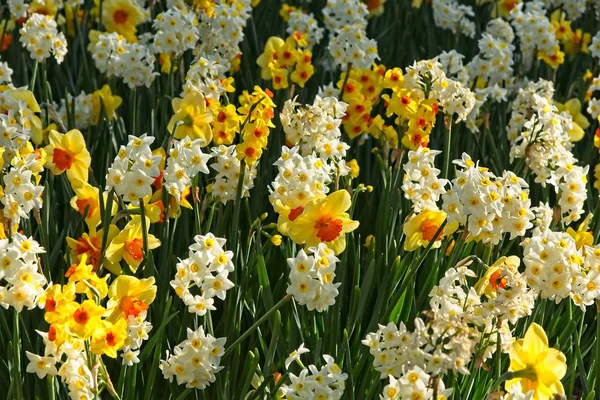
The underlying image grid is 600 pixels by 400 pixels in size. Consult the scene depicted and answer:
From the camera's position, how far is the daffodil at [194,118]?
108 inches

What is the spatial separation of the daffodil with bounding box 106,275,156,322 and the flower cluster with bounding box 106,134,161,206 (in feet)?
0.77

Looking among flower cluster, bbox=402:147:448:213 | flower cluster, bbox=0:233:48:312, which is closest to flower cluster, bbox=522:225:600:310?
flower cluster, bbox=402:147:448:213

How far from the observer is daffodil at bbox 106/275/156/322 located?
1.97 metres

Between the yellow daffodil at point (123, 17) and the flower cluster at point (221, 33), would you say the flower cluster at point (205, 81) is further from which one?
the yellow daffodil at point (123, 17)

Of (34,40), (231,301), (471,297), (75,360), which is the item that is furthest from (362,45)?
(75,360)

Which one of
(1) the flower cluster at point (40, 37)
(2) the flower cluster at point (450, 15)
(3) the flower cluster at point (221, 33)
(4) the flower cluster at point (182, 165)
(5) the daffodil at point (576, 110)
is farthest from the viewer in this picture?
(2) the flower cluster at point (450, 15)

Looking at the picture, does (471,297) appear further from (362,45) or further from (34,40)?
(34,40)

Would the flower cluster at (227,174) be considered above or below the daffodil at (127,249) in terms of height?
above

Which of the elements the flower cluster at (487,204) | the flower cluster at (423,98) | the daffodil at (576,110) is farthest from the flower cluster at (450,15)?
the flower cluster at (487,204)

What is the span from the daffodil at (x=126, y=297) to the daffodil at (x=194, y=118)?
80 centimetres

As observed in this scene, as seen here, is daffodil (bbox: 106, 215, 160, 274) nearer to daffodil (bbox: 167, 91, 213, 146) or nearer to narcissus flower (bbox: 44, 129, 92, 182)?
narcissus flower (bbox: 44, 129, 92, 182)

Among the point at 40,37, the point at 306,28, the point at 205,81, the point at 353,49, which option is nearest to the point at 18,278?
the point at 205,81

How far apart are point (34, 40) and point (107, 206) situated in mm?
1361

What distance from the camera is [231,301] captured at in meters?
2.43
